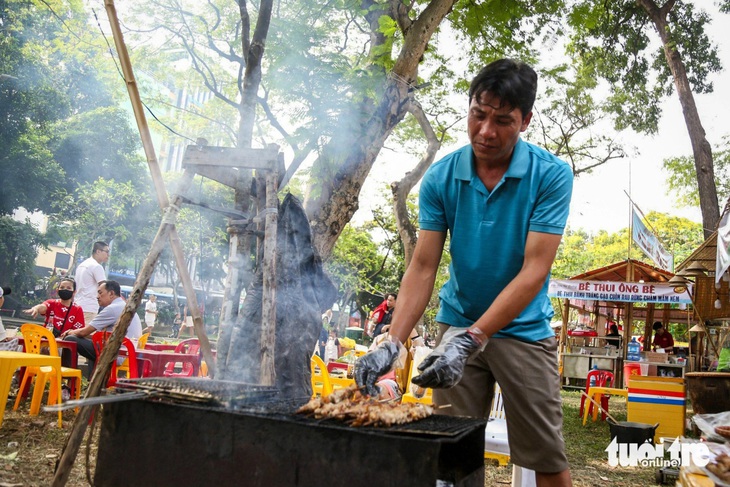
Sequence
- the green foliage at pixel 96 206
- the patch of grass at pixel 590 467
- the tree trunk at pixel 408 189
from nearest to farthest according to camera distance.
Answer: the patch of grass at pixel 590 467, the tree trunk at pixel 408 189, the green foliage at pixel 96 206

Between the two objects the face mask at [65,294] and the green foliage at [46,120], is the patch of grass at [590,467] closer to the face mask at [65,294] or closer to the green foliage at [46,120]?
the face mask at [65,294]

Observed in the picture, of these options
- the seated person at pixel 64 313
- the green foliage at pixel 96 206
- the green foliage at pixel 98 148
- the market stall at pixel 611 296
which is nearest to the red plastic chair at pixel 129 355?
the seated person at pixel 64 313

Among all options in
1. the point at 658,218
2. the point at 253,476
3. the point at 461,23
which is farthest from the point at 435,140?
the point at 658,218

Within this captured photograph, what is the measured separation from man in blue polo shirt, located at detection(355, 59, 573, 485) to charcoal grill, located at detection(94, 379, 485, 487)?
0.99 ft

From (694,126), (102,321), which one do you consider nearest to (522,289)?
(102,321)

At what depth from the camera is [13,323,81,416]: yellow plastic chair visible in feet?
21.7

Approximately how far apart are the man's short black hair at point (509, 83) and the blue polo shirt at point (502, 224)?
0.24 m

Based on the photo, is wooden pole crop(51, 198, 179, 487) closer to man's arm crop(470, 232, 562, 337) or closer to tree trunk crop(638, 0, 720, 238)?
man's arm crop(470, 232, 562, 337)

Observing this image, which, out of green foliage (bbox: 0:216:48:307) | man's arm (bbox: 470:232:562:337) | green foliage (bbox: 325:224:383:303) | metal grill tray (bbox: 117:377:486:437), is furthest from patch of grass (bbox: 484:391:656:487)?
green foliage (bbox: 0:216:48:307)

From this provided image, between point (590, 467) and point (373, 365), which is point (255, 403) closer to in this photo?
point (373, 365)

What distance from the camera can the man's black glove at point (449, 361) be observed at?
85.4 inches

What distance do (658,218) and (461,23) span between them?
3615cm

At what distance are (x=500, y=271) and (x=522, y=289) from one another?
0.23 m

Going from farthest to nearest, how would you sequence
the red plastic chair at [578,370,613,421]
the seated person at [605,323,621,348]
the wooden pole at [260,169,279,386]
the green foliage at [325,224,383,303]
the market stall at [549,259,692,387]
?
1. the green foliage at [325,224,383,303]
2. the seated person at [605,323,621,348]
3. the market stall at [549,259,692,387]
4. the red plastic chair at [578,370,613,421]
5. the wooden pole at [260,169,279,386]
